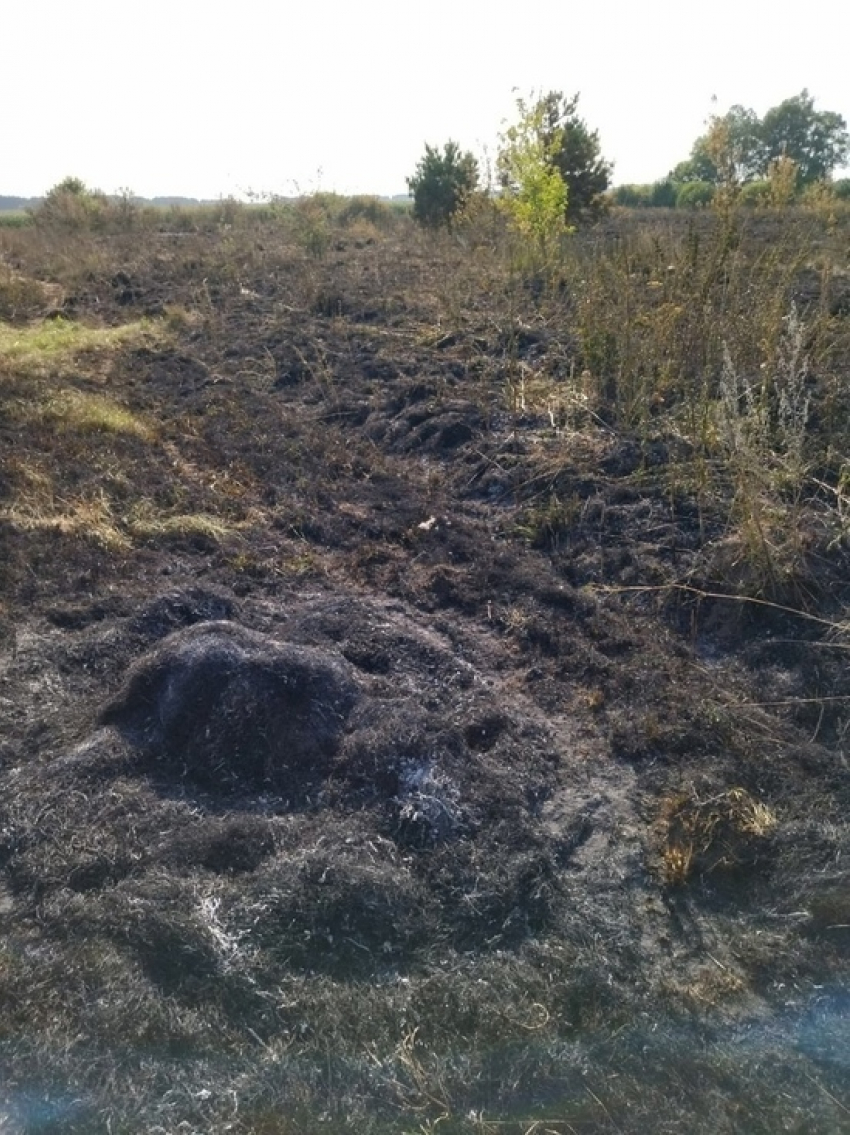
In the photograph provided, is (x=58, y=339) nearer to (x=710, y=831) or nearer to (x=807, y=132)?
(x=710, y=831)

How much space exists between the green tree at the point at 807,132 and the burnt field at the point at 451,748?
3156cm

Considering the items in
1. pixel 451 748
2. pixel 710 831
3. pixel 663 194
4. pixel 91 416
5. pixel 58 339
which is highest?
pixel 663 194

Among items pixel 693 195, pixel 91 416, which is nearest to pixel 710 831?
pixel 91 416

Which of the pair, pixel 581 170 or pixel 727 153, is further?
pixel 581 170

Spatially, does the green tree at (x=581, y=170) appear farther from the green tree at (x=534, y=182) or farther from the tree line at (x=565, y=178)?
the green tree at (x=534, y=182)

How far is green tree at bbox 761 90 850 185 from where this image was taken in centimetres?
3334

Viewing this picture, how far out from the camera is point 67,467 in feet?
19.4

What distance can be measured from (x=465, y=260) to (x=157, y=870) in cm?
903

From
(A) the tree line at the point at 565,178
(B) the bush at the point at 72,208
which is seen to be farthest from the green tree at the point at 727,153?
(B) the bush at the point at 72,208

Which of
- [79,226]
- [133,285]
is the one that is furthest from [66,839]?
[79,226]

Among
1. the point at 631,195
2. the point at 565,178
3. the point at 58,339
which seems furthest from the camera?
the point at 631,195

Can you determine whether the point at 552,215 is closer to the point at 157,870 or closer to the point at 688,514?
the point at 688,514

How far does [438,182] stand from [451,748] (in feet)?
48.7

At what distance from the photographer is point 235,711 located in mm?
3365
